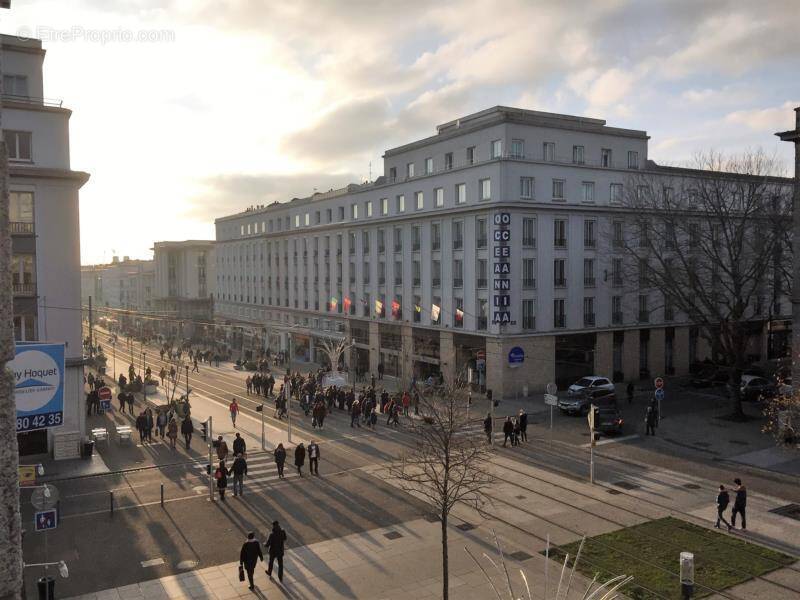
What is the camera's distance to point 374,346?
188ft

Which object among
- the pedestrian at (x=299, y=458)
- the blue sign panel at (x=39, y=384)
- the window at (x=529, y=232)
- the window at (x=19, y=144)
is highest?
the window at (x=19, y=144)

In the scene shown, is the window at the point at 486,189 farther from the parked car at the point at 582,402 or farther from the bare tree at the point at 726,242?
the parked car at the point at 582,402

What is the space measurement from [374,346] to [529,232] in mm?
19227

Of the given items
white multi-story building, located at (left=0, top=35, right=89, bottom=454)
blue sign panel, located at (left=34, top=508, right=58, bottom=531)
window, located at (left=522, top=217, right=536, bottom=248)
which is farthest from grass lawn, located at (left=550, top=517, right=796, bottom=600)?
window, located at (left=522, top=217, right=536, bottom=248)

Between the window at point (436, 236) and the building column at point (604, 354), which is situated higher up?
the window at point (436, 236)

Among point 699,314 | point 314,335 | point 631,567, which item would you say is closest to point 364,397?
point 699,314

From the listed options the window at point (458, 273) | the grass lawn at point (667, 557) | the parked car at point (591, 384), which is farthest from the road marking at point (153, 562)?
the window at point (458, 273)

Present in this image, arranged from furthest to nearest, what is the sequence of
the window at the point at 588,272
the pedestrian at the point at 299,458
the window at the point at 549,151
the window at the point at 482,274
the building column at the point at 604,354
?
the building column at the point at 604,354 → the window at the point at 588,272 → the window at the point at 549,151 → the window at the point at 482,274 → the pedestrian at the point at 299,458

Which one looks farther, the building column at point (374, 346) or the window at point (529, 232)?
the building column at point (374, 346)

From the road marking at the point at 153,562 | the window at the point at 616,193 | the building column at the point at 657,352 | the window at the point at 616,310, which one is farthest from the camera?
the building column at the point at 657,352

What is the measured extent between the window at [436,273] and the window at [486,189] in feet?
22.3

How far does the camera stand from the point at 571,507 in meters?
21.2

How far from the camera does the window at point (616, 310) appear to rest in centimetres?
4866

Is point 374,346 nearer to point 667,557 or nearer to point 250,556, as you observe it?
point 667,557
